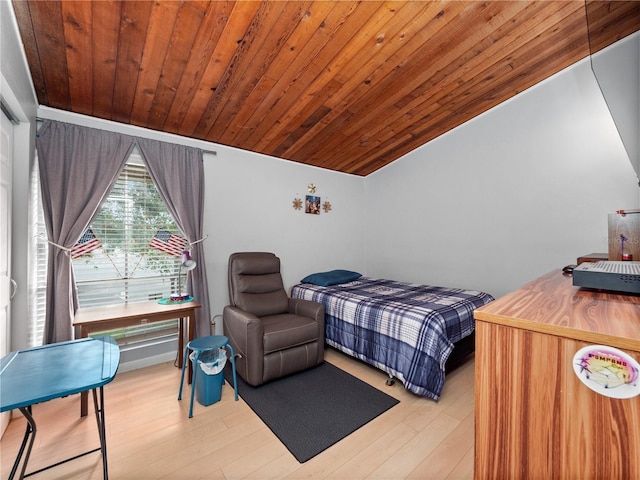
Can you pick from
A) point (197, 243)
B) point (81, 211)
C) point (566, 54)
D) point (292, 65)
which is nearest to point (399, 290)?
point (197, 243)

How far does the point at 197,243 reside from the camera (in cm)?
290

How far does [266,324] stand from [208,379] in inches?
25.5

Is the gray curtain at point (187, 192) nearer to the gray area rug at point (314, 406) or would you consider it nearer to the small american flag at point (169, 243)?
the small american flag at point (169, 243)

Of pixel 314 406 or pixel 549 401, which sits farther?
pixel 314 406

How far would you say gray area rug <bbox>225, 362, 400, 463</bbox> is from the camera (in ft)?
5.81

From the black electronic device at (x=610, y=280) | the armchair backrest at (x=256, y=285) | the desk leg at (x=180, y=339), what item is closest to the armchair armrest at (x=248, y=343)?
the armchair backrest at (x=256, y=285)

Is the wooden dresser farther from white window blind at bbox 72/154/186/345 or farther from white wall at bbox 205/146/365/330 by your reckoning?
white wall at bbox 205/146/365/330

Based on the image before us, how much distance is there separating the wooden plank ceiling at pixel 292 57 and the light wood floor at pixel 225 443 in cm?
244

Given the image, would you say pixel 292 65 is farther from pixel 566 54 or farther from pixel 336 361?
pixel 336 361

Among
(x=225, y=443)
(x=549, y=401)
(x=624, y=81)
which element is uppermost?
(x=624, y=81)

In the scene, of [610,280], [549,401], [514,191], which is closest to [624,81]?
[610,280]

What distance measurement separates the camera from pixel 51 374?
1199 mm

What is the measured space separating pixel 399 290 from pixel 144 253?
2.77 metres

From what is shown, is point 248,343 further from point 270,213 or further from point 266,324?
point 270,213
